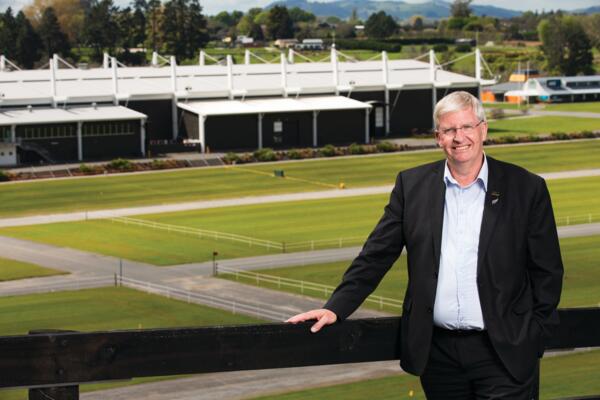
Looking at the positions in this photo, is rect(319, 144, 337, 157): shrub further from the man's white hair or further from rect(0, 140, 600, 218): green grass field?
the man's white hair

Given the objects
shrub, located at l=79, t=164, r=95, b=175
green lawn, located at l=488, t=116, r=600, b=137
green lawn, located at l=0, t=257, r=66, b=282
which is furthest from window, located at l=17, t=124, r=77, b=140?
green lawn, located at l=0, t=257, r=66, b=282

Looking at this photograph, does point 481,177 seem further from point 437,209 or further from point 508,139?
point 508,139

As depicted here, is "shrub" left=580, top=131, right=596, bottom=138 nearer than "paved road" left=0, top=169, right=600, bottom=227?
No

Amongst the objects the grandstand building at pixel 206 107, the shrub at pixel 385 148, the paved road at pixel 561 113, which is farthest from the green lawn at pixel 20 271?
the paved road at pixel 561 113

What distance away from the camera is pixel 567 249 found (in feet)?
212

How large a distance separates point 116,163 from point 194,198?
1829 cm

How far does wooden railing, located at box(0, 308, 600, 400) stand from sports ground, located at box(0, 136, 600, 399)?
73.5 ft

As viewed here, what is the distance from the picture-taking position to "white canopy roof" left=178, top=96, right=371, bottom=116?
122m

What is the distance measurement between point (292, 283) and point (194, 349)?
4994cm

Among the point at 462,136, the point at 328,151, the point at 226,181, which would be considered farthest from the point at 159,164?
the point at 462,136

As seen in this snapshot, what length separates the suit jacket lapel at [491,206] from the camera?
7.24 metres

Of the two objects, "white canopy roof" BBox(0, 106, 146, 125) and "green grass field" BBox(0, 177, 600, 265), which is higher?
"white canopy roof" BBox(0, 106, 146, 125)

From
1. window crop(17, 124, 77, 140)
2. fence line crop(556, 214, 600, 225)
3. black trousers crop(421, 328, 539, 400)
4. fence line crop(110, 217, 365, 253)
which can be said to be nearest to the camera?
black trousers crop(421, 328, 539, 400)

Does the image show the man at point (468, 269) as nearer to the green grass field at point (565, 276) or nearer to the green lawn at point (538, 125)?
the green grass field at point (565, 276)
